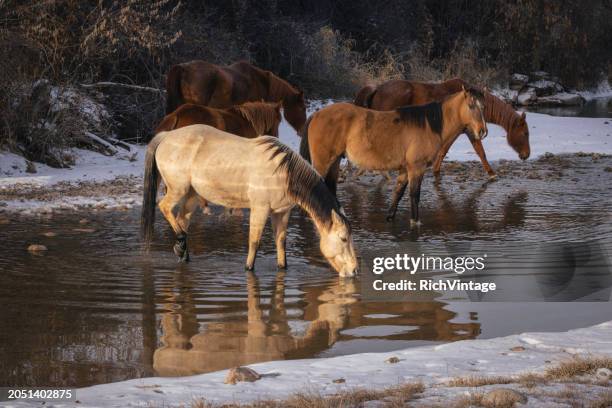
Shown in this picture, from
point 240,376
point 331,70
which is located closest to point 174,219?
point 240,376

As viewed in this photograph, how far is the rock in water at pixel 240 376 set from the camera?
4.75 m

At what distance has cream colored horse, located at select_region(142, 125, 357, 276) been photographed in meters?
7.85

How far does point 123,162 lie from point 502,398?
39.5ft

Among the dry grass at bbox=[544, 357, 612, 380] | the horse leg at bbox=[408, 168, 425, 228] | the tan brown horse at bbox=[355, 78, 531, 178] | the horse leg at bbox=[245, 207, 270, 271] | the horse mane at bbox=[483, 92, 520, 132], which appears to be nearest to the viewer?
the dry grass at bbox=[544, 357, 612, 380]

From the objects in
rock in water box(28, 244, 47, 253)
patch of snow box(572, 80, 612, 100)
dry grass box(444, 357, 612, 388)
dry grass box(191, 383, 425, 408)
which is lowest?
rock in water box(28, 244, 47, 253)

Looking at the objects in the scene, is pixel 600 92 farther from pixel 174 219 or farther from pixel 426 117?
pixel 174 219

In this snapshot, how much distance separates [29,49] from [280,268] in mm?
8677

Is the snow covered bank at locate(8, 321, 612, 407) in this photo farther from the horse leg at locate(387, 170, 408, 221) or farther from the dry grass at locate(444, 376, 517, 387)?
A: the horse leg at locate(387, 170, 408, 221)

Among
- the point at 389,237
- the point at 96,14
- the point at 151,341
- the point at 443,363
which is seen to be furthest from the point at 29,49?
the point at 443,363

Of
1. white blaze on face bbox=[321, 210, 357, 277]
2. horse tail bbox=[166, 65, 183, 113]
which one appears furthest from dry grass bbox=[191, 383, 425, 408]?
horse tail bbox=[166, 65, 183, 113]

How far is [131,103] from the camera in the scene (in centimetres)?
1778

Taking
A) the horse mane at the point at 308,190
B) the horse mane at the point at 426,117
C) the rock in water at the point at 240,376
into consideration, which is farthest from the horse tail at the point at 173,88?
the rock in water at the point at 240,376

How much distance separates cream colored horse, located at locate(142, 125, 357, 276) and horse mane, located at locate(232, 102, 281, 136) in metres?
2.95

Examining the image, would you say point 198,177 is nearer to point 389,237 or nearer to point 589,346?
point 389,237
